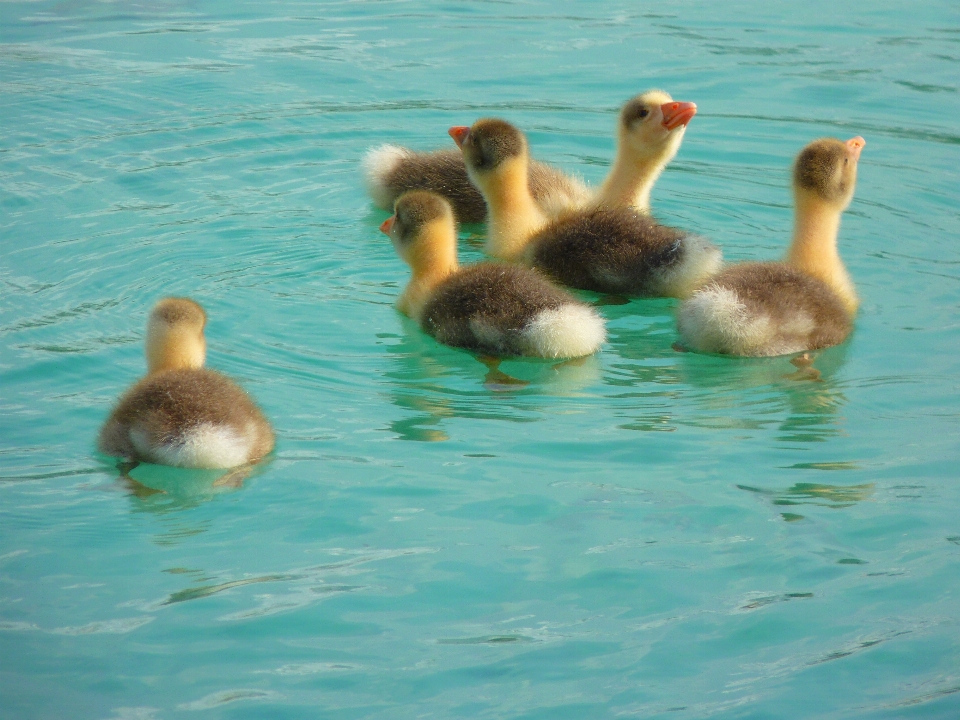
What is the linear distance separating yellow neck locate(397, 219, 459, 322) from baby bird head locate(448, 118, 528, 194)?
0.65m

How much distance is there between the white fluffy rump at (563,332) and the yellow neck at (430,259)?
76 centimetres

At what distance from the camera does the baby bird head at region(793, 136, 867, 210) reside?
5.95 metres

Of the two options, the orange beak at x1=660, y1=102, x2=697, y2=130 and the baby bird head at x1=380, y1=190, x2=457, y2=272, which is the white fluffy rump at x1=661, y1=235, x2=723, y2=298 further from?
the baby bird head at x1=380, y1=190, x2=457, y2=272

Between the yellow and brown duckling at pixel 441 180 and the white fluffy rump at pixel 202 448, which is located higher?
the yellow and brown duckling at pixel 441 180

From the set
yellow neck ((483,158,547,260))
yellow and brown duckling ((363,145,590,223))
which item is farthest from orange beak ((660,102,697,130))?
yellow neck ((483,158,547,260))

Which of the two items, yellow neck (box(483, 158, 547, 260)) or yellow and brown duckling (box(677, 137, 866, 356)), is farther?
yellow neck (box(483, 158, 547, 260))

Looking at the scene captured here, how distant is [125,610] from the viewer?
3818 millimetres

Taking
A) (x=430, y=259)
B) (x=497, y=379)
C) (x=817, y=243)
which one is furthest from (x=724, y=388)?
(x=430, y=259)

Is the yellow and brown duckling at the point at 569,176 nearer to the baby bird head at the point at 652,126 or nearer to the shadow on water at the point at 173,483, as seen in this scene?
the baby bird head at the point at 652,126

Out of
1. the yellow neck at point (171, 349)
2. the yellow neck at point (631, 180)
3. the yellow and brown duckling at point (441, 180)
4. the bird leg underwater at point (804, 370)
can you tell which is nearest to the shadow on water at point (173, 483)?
the yellow neck at point (171, 349)

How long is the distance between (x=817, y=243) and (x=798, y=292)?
0.56 metres

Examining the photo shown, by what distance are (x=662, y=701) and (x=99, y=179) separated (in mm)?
5902

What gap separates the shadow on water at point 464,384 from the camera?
5.04 meters

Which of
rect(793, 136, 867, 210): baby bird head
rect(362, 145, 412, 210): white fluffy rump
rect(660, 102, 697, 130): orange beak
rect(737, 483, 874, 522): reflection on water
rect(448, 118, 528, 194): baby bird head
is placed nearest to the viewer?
rect(737, 483, 874, 522): reflection on water
